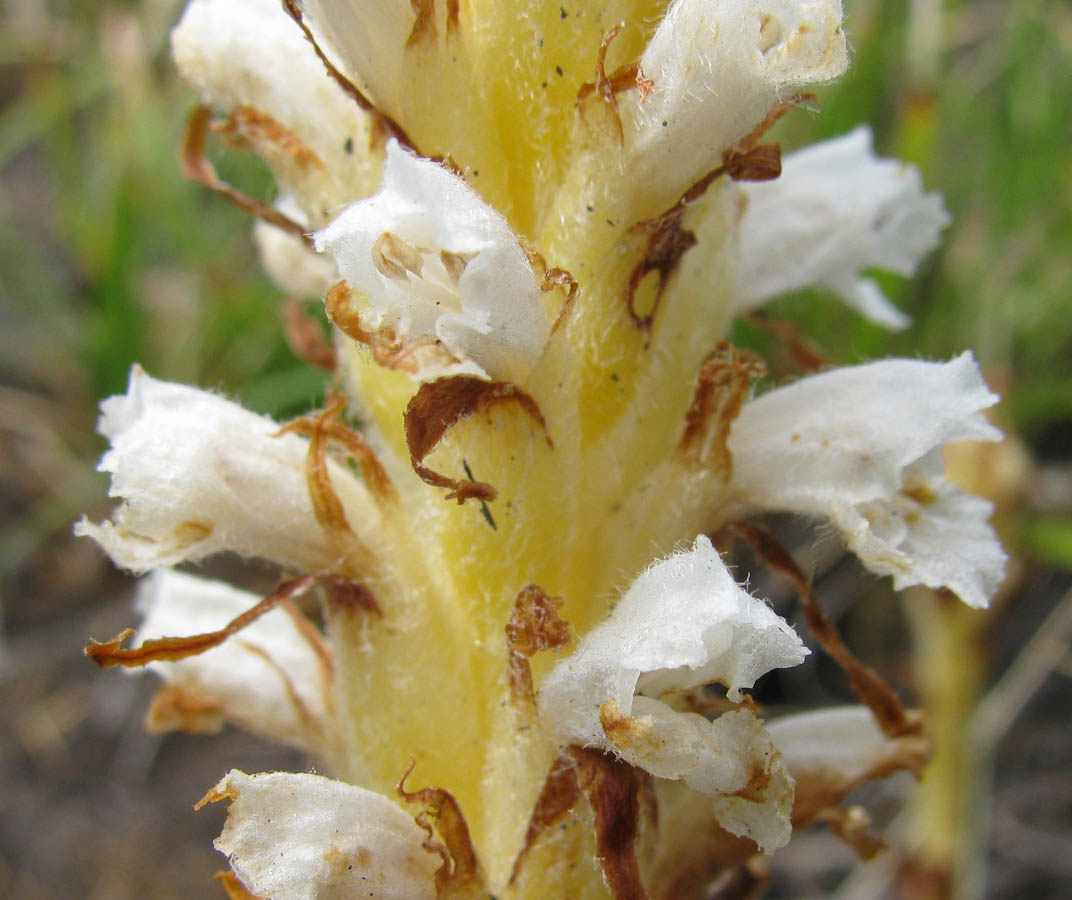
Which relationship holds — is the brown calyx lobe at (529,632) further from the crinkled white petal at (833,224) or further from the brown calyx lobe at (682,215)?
the crinkled white petal at (833,224)

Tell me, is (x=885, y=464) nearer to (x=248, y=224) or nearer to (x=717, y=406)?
(x=717, y=406)

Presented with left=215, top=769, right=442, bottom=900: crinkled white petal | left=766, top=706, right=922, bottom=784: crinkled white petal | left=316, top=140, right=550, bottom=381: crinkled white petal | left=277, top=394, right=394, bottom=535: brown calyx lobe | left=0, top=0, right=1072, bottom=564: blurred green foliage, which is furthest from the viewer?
left=0, top=0, right=1072, bottom=564: blurred green foliage

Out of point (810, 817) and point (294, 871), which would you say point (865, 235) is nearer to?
point (810, 817)

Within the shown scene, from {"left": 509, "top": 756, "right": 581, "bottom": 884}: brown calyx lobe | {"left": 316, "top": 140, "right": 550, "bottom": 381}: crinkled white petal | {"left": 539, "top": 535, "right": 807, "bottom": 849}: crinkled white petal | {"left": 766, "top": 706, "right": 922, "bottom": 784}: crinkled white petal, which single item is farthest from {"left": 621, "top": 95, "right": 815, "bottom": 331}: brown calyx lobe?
{"left": 766, "top": 706, "right": 922, "bottom": 784}: crinkled white petal

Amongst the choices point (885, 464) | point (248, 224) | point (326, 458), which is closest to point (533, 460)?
point (326, 458)

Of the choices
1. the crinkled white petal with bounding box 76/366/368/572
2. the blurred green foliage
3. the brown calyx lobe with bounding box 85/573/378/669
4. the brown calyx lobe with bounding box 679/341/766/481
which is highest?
the crinkled white petal with bounding box 76/366/368/572

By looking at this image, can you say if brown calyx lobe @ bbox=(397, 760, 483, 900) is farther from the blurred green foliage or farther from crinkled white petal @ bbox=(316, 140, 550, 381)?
the blurred green foliage

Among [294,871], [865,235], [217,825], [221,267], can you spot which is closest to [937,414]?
[865,235]
